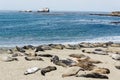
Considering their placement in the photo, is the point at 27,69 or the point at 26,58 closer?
the point at 27,69

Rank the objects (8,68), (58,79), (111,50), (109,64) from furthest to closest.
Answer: (111,50) < (109,64) < (8,68) < (58,79)

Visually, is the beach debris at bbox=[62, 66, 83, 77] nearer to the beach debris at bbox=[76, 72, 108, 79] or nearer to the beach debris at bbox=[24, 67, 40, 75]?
the beach debris at bbox=[76, 72, 108, 79]

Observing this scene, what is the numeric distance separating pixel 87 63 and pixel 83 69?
3.42ft

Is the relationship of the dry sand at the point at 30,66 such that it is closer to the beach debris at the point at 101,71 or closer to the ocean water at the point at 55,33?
the beach debris at the point at 101,71

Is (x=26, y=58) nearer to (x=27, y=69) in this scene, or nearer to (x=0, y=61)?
(x=0, y=61)

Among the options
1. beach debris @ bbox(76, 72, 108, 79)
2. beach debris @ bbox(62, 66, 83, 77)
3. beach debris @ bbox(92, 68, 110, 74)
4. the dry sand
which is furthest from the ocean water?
beach debris @ bbox(76, 72, 108, 79)

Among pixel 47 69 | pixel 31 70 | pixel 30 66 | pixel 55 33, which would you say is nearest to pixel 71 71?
pixel 47 69

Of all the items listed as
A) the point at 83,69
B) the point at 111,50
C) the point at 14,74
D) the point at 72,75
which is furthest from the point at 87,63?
the point at 111,50

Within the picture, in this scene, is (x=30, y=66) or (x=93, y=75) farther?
(x=30, y=66)

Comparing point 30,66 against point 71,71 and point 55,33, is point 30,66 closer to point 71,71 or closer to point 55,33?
point 71,71

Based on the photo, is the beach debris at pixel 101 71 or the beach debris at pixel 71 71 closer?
the beach debris at pixel 71 71

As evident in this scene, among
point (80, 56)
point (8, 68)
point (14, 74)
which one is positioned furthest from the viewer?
point (80, 56)

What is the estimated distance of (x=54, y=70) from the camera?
15438 millimetres

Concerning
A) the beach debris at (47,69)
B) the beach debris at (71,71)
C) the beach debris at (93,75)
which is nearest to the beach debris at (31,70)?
the beach debris at (47,69)
